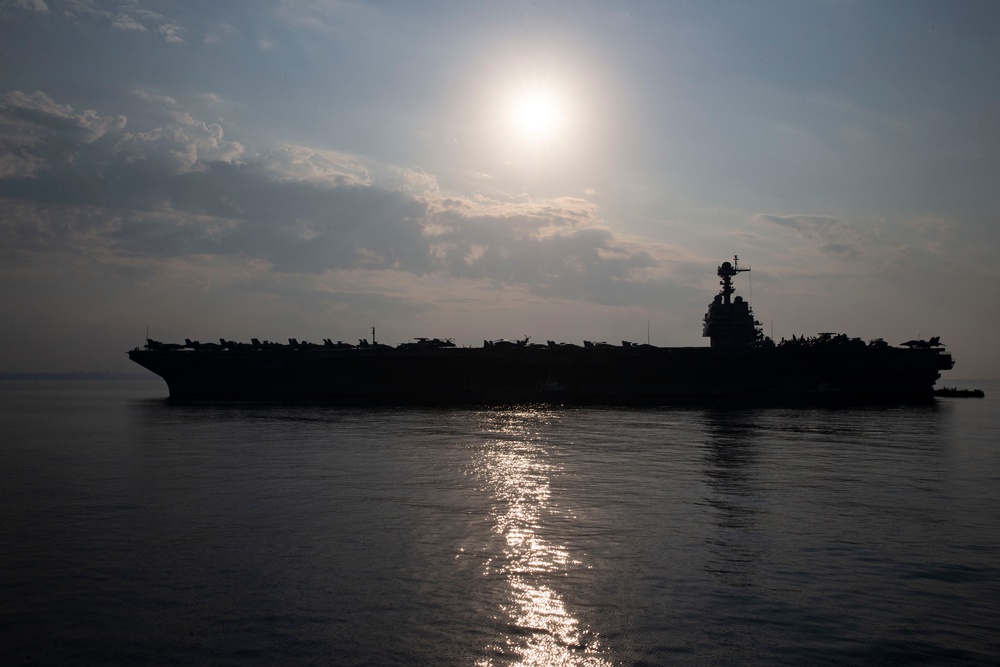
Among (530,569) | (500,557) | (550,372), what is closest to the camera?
(530,569)

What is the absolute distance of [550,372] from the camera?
2142 inches

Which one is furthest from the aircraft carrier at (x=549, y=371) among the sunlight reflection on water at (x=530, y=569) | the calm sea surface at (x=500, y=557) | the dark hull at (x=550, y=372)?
the sunlight reflection on water at (x=530, y=569)

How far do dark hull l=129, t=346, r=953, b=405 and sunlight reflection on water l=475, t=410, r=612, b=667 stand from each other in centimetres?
3237

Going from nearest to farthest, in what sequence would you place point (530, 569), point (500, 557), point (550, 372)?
point (530, 569), point (500, 557), point (550, 372)

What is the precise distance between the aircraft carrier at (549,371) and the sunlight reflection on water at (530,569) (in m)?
32.3

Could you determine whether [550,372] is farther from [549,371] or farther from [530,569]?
[530,569]

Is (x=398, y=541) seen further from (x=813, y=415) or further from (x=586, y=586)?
(x=813, y=415)

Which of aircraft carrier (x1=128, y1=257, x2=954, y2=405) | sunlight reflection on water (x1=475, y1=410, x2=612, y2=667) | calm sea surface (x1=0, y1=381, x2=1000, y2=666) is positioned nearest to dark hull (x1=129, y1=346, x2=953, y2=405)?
aircraft carrier (x1=128, y1=257, x2=954, y2=405)

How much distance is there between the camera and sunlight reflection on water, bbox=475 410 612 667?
7.71 m

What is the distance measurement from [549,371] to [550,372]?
0.11 meters

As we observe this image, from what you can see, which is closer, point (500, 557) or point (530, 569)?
point (530, 569)

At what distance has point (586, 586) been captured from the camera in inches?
385

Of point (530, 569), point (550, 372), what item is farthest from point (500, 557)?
point (550, 372)

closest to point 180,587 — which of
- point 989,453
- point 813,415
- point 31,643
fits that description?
point 31,643
